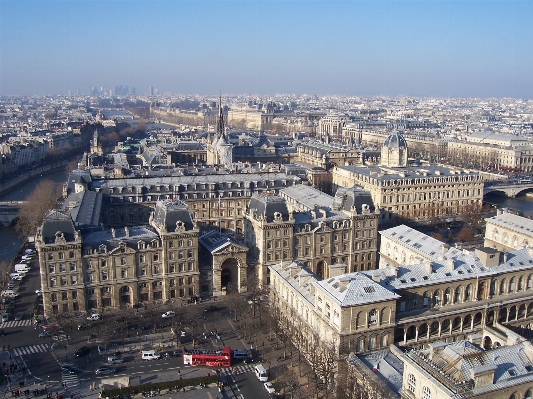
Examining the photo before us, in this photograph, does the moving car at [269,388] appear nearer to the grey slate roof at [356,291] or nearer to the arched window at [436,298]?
the grey slate roof at [356,291]

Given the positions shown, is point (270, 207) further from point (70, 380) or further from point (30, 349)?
point (30, 349)

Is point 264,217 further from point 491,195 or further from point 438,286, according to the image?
point 491,195

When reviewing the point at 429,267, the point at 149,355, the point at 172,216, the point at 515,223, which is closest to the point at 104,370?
the point at 149,355

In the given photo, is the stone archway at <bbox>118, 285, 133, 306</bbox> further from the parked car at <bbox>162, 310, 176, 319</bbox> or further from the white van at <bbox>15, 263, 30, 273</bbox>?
the white van at <bbox>15, 263, 30, 273</bbox>

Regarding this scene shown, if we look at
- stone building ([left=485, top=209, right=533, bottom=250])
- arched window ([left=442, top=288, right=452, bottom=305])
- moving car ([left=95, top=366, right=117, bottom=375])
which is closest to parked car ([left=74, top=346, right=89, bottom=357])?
moving car ([left=95, top=366, right=117, bottom=375])

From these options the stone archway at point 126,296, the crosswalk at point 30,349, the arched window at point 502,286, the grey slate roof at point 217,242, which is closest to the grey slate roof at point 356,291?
the arched window at point 502,286

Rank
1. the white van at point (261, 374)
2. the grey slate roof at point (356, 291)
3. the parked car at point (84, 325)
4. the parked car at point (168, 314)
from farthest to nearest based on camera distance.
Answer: the parked car at point (168, 314) → the parked car at point (84, 325) → the white van at point (261, 374) → the grey slate roof at point (356, 291)

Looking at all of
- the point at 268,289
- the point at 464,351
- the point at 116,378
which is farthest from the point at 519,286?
the point at 116,378
